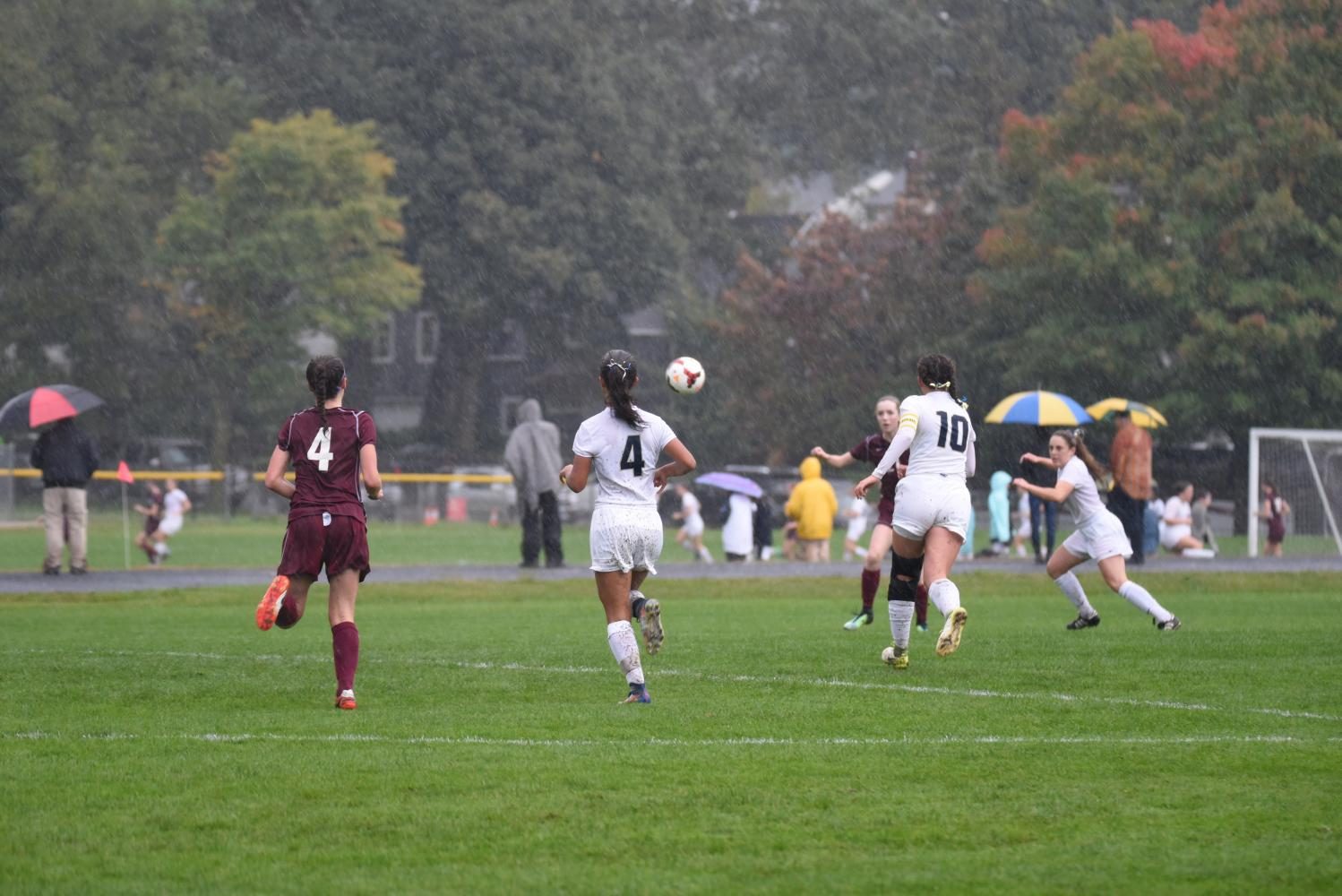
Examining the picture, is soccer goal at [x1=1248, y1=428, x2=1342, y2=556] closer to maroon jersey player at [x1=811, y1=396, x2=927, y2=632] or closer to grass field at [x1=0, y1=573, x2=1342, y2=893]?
maroon jersey player at [x1=811, y1=396, x2=927, y2=632]

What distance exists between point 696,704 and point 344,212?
50565mm

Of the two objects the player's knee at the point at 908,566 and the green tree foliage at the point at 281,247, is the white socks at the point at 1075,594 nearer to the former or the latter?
the player's knee at the point at 908,566

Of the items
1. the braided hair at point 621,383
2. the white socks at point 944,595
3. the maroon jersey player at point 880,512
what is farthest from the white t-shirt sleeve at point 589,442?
the maroon jersey player at point 880,512

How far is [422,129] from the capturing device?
209ft

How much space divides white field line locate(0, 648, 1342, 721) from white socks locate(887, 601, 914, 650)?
797mm

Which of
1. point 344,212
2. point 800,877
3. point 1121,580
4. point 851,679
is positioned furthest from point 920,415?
point 344,212

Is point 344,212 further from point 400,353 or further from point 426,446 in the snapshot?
point 400,353

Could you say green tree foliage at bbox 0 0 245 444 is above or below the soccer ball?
above

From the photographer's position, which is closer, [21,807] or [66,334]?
[21,807]

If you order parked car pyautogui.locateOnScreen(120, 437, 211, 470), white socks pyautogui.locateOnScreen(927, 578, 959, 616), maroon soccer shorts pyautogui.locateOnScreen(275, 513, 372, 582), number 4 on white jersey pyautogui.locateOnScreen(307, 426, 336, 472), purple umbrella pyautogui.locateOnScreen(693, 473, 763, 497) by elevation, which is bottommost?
white socks pyautogui.locateOnScreen(927, 578, 959, 616)

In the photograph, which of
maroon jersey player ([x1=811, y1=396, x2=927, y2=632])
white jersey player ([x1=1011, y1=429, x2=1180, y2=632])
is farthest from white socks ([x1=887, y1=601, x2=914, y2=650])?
white jersey player ([x1=1011, y1=429, x2=1180, y2=632])

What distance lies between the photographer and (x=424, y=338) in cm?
7862

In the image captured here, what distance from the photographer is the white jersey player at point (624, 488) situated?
35.7ft

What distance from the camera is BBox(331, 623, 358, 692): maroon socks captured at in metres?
10.9
